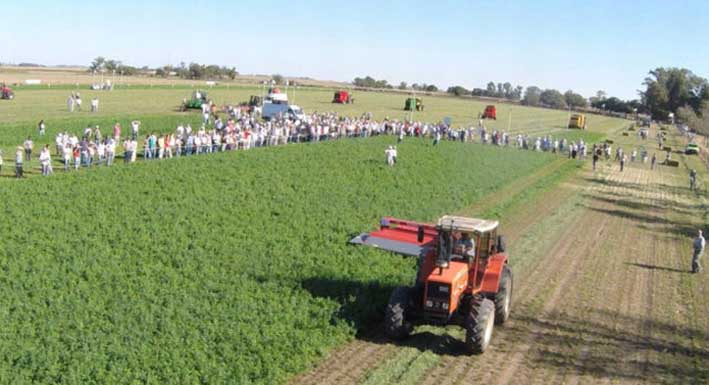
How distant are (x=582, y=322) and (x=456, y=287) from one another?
4.45 meters

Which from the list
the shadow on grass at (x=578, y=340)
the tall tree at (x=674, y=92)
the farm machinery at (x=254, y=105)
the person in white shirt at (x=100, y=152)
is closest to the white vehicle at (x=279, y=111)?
the farm machinery at (x=254, y=105)

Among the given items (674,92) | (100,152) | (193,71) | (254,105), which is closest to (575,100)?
(674,92)

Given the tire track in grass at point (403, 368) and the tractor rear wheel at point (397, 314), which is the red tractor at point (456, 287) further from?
the tire track in grass at point (403, 368)

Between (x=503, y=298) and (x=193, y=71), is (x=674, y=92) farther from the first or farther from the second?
(x=503, y=298)

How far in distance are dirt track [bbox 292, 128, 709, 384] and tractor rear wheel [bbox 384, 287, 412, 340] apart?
0.32 m

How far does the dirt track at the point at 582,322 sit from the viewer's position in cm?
1188

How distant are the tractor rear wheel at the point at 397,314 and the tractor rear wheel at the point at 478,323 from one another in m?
1.09

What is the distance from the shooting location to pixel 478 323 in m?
11.9

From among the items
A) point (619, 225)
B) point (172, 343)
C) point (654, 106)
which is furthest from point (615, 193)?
point (654, 106)

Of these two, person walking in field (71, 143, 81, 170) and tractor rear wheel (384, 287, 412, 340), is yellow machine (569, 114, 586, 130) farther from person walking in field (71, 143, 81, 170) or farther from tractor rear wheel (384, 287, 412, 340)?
tractor rear wheel (384, 287, 412, 340)

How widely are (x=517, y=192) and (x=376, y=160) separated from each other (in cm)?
752

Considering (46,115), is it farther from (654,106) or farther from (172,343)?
(654,106)

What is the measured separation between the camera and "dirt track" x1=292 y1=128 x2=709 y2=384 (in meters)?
11.9

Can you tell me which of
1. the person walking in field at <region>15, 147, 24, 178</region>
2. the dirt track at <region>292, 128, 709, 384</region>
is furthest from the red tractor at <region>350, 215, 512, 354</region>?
the person walking in field at <region>15, 147, 24, 178</region>
